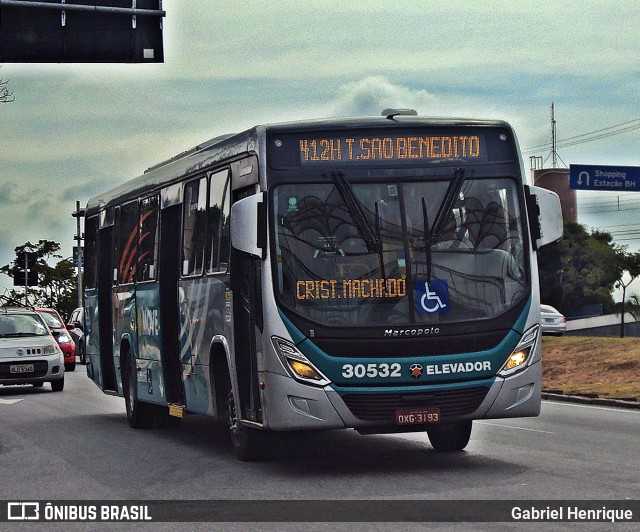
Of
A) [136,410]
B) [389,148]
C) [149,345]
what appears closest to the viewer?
[389,148]

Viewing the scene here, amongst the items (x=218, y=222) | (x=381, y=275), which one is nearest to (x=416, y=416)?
(x=381, y=275)

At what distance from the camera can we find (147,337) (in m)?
18.1

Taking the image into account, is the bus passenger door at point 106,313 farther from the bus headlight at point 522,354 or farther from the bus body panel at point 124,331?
the bus headlight at point 522,354

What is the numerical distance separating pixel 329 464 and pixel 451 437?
5.10 feet

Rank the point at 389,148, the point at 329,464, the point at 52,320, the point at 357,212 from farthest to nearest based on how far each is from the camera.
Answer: the point at 52,320, the point at 329,464, the point at 389,148, the point at 357,212

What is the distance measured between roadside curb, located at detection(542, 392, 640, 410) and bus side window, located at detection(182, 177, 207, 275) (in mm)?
9845

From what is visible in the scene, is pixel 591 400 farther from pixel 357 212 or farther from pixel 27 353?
pixel 357 212

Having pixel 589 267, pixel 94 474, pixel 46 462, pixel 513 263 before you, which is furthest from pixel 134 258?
pixel 589 267

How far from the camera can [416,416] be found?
41.3ft

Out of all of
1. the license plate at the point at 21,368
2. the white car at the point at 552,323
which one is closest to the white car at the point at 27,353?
the license plate at the point at 21,368

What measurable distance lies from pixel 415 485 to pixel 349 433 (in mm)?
5834

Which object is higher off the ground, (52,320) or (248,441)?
(248,441)

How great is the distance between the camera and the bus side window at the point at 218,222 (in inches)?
559

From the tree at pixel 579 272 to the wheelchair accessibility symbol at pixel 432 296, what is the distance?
68228 mm
